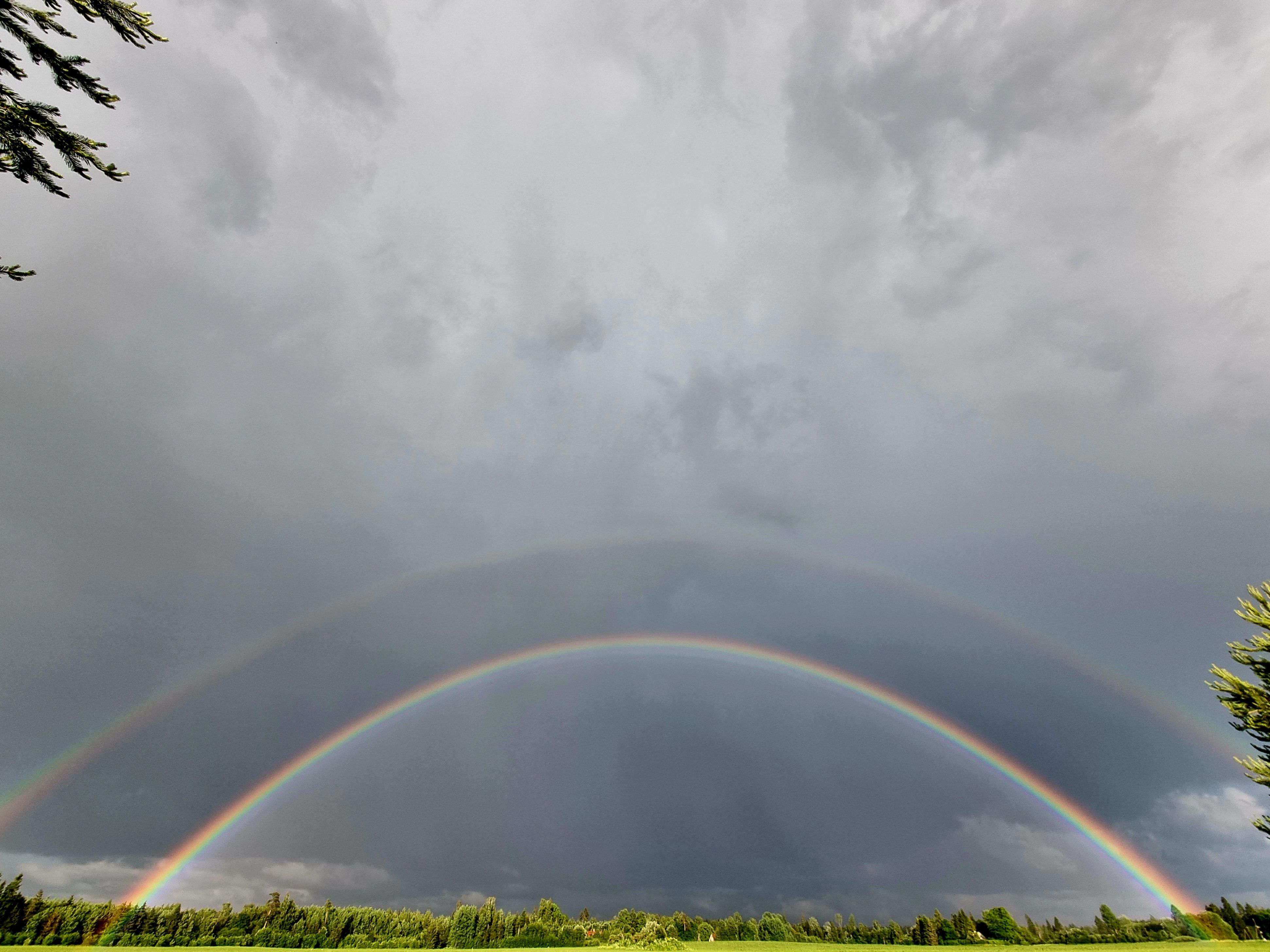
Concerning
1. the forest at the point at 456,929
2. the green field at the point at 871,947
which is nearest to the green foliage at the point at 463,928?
the forest at the point at 456,929

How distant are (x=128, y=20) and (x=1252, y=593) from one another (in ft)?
203

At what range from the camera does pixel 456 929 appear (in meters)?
117

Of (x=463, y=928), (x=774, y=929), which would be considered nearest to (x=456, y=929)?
(x=463, y=928)

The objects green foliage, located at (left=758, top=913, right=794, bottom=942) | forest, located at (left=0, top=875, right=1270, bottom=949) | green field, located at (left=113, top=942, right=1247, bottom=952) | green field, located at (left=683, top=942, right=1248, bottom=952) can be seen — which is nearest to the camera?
green field, located at (left=113, top=942, right=1247, bottom=952)

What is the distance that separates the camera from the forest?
8669 cm

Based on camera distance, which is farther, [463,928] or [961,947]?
[463,928]

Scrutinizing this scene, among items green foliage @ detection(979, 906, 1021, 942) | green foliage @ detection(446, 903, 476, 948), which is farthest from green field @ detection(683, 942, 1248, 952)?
green foliage @ detection(446, 903, 476, 948)

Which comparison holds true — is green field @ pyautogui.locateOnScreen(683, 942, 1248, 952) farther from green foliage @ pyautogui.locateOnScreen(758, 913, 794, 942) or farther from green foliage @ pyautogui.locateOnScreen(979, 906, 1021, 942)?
green foliage @ pyautogui.locateOnScreen(758, 913, 794, 942)

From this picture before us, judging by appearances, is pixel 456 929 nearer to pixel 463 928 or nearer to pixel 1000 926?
pixel 463 928

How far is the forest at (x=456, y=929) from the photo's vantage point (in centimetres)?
8669

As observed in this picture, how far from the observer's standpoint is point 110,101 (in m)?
18.2

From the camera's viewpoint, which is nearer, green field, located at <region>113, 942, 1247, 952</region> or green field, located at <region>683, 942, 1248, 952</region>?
green field, located at <region>113, 942, 1247, 952</region>

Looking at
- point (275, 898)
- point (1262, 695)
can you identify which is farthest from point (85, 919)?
point (1262, 695)

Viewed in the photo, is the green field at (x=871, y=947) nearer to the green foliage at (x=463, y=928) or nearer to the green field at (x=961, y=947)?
the green field at (x=961, y=947)
